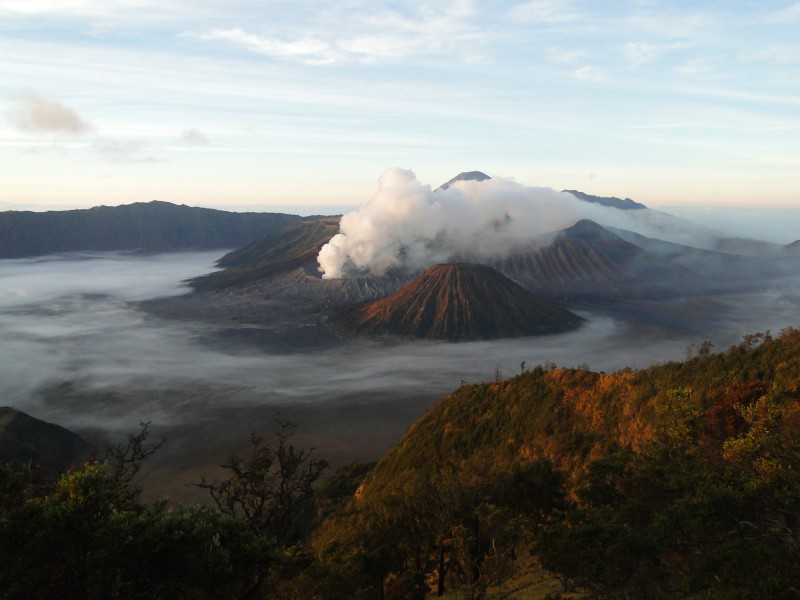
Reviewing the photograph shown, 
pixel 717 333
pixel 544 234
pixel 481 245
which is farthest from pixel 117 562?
pixel 544 234

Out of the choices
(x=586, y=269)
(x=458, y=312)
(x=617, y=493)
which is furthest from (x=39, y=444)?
(x=586, y=269)

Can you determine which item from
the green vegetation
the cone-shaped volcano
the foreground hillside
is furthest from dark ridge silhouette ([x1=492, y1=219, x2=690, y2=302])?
the green vegetation

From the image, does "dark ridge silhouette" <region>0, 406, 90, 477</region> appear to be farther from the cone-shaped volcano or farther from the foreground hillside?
the cone-shaped volcano

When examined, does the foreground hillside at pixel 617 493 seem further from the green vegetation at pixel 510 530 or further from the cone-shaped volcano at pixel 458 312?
the cone-shaped volcano at pixel 458 312

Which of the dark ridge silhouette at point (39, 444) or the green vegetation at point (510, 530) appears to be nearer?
the green vegetation at point (510, 530)

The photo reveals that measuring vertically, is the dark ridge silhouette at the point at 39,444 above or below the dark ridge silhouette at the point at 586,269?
below

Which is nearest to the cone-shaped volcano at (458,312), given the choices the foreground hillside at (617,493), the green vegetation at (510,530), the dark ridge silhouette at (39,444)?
the dark ridge silhouette at (39,444)
